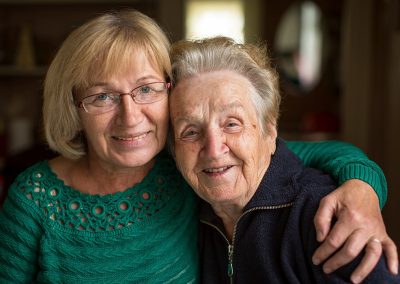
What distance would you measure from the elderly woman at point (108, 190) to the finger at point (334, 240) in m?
0.22

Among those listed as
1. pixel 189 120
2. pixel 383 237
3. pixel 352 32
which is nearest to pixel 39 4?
pixel 352 32

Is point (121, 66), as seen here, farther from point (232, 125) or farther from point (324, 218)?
point (324, 218)

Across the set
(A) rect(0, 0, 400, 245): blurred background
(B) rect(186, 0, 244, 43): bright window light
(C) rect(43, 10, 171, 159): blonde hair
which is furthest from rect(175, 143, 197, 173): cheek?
(B) rect(186, 0, 244, 43): bright window light

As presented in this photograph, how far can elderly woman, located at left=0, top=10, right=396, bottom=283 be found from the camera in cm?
149

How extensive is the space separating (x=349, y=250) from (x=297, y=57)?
442 cm

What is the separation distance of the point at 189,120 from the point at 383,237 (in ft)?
1.81

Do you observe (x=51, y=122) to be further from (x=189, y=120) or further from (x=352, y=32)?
(x=352, y=32)

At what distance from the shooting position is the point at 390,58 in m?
3.49

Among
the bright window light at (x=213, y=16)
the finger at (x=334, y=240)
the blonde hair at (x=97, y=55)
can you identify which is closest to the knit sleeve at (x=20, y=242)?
the blonde hair at (x=97, y=55)

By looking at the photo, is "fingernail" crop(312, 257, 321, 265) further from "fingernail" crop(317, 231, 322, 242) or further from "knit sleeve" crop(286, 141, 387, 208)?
"knit sleeve" crop(286, 141, 387, 208)

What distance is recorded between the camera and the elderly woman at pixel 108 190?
4.87 feet

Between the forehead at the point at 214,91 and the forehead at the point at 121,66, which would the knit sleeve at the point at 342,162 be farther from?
the forehead at the point at 121,66

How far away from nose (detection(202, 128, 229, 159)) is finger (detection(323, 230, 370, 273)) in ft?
1.22

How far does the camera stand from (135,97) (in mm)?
1492
